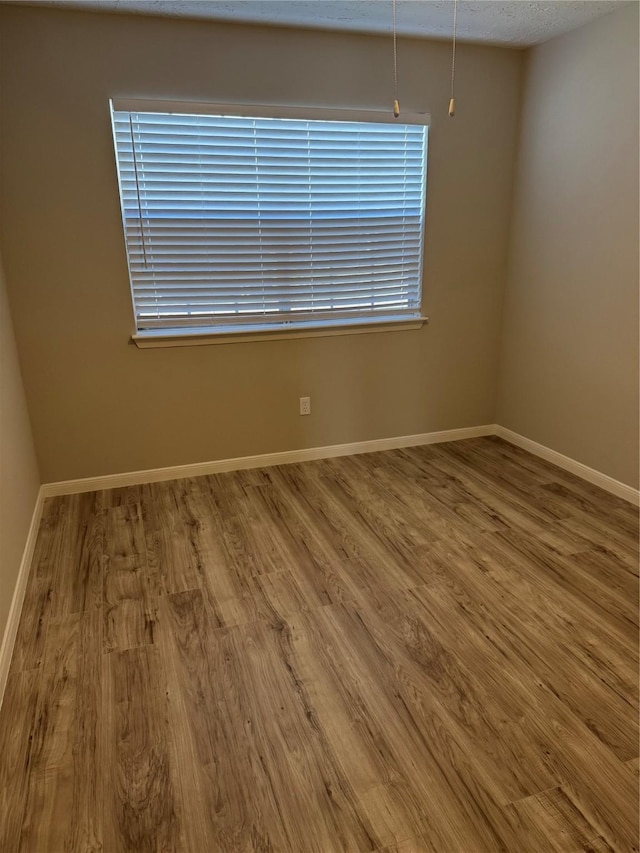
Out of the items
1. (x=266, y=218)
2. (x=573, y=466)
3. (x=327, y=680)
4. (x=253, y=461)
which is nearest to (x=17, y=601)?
(x=327, y=680)

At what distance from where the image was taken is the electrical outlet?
3583 millimetres

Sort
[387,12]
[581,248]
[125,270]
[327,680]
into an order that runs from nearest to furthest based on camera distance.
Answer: [327,680], [387,12], [125,270], [581,248]

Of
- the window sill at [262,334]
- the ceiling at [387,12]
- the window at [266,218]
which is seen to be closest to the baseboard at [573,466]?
the window sill at [262,334]

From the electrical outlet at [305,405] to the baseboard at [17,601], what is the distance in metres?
1.63

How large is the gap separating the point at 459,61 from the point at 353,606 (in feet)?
10.4

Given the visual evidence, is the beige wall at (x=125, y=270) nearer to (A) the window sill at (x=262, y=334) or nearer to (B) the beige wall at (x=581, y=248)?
(A) the window sill at (x=262, y=334)

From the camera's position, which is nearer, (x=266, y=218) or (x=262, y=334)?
(x=266, y=218)

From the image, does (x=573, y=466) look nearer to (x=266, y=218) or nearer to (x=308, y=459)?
(x=308, y=459)

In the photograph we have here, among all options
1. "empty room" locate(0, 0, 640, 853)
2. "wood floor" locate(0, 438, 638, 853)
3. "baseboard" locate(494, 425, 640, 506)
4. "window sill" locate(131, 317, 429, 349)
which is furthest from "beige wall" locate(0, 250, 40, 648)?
"baseboard" locate(494, 425, 640, 506)

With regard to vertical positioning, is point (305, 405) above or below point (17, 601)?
above

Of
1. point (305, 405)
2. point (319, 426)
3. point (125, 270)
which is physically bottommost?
point (319, 426)

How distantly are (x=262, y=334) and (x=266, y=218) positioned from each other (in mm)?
670

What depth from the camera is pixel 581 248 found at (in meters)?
3.18

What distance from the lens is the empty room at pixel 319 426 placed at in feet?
5.06
